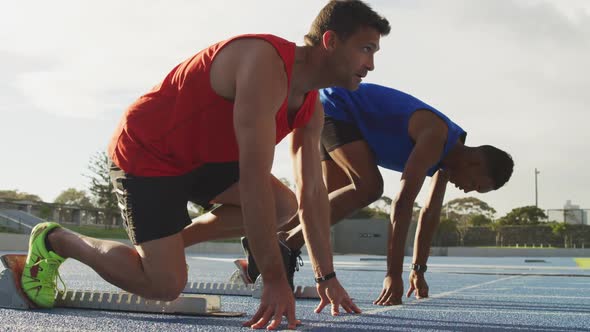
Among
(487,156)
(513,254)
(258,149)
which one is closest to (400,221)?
(487,156)

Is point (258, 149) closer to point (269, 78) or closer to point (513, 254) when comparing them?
point (269, 78)

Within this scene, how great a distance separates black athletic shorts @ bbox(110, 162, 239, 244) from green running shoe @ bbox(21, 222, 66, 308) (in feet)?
1.53

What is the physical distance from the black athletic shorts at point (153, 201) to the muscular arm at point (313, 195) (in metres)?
0.45

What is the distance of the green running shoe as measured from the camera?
142 inches

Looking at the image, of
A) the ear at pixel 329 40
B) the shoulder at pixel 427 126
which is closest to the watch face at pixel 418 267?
the shoulder at pixel 427 126

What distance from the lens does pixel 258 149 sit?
97.9 inches

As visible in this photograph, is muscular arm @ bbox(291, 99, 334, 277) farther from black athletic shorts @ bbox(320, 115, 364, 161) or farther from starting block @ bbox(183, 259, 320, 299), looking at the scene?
black athletic shorts @ bbox(320, 115, 364, 161)

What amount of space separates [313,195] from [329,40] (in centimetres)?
77

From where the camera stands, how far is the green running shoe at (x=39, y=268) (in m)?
3.60

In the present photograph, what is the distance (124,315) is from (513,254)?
108 ft

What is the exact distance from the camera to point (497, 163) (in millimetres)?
4578

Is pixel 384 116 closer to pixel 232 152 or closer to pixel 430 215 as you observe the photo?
pixel 430 215

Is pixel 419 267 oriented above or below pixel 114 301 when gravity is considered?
above

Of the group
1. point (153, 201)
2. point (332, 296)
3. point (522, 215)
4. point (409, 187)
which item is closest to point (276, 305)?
point (332, 296)
